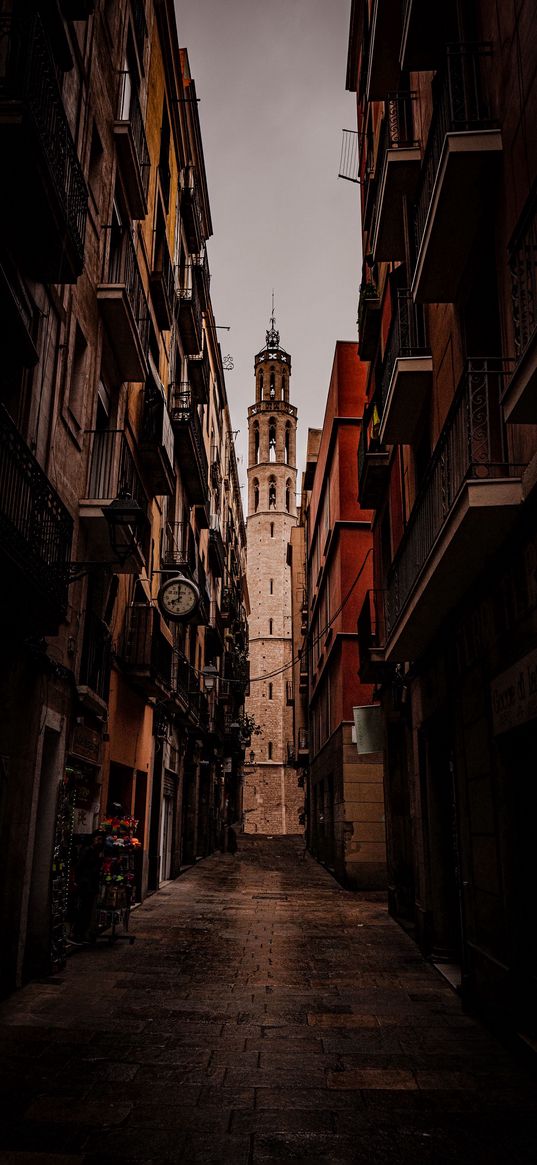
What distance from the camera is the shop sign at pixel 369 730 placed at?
17359 mm

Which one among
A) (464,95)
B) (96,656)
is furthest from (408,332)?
(96,656)

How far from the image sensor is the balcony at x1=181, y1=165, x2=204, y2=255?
21625mm

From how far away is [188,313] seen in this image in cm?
2130

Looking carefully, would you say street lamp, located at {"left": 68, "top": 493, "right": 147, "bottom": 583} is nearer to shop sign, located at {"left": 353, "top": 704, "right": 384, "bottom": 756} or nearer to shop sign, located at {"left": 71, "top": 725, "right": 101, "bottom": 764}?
shop sign, located at {"left": 71, "top": 725, "right": 101, "bottom": 764}

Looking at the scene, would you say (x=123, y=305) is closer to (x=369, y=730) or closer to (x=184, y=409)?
(x=184, y=409)

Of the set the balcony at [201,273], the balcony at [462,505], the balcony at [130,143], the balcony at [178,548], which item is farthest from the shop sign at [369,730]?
the balcony at [201,273]

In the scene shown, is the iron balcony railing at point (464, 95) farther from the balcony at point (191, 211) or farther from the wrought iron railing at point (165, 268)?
the balcony at point (191, 211)

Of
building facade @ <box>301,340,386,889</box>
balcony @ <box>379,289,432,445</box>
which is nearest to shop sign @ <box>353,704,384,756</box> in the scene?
building facade @ <box>301,340,386,889</box>

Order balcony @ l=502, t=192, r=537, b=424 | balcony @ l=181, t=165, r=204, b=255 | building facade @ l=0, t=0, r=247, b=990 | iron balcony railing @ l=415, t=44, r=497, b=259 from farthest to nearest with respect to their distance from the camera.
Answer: balcony @ l=181, t=165, r=204, b=255
building facade @ l=0, t=0, r=247, b=990
iron balcony railing @ l=415, t=44, r=497, b=259
balcony @ l=502, t=192, r=537, b=424

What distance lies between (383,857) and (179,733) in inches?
256

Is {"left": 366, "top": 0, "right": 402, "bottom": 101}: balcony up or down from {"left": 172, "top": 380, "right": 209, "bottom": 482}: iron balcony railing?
up

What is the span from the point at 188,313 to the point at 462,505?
53.6 feet

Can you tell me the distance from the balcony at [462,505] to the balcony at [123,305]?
5352 mm

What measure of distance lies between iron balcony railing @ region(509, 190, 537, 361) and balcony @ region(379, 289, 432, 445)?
4.59 m
